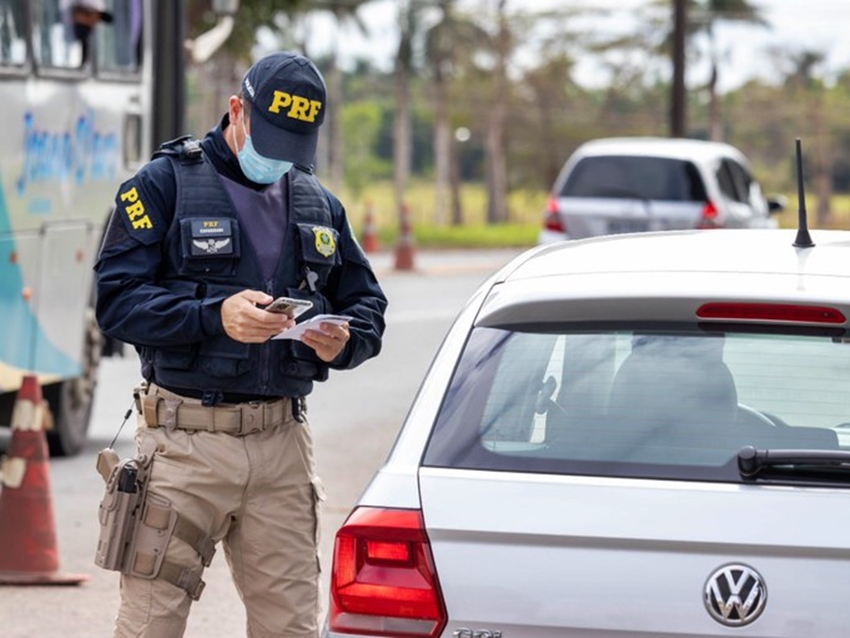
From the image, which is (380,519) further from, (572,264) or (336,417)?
(336,417)

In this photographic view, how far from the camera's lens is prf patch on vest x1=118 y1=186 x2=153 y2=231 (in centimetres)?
470

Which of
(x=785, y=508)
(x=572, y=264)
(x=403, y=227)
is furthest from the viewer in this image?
(x=403, y=227)

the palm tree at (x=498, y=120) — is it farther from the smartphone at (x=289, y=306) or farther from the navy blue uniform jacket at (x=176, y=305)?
the smartphone at (x=289, y=306)

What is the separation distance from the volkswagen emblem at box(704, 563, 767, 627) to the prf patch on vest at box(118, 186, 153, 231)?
172cm

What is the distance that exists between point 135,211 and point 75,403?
6773mm

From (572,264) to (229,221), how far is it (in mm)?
847

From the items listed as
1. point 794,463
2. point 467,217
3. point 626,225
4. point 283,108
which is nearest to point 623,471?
point 794,463

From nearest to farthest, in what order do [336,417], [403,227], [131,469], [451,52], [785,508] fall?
[785,508] → [131,469] → [336,417] → [403,227] → [451,52]

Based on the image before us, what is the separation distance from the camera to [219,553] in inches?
340

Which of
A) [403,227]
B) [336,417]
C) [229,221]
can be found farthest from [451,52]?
[229,221]

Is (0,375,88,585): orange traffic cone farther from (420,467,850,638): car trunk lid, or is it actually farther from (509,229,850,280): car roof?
(420,467,850,638): car trunk lid

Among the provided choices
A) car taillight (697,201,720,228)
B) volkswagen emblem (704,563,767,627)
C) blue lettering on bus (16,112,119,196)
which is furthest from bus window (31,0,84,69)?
car taillight (697,201,720,228)

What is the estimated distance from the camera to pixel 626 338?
4012 millimetres

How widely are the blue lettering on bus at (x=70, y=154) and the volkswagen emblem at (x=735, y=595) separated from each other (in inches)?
280
